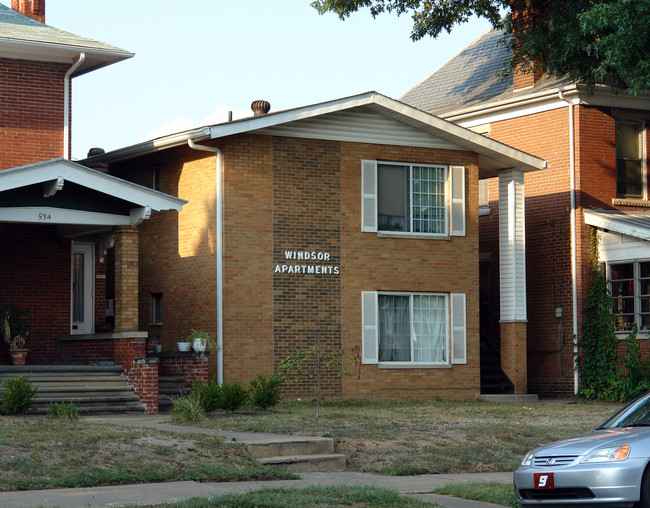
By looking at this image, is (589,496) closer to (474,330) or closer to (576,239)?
(474,330)

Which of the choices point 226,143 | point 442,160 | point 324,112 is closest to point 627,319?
point 442,160

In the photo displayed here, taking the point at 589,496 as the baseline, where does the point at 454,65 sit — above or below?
above

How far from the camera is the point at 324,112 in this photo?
2169 centimetres

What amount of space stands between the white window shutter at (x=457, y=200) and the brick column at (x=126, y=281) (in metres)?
7.62

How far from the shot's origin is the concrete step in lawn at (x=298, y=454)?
13.0 metres

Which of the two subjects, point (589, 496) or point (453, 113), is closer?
point (589, 496)

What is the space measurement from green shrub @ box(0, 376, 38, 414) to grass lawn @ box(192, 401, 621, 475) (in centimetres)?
307

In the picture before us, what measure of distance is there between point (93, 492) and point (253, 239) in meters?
11.3

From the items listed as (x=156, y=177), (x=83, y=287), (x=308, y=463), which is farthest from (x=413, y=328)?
(x=308, y=463)

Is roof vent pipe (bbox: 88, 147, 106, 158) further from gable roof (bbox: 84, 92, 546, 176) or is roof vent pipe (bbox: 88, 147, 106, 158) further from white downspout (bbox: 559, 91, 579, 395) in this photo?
white downspout (bbox: 559, 91, 579, 395)

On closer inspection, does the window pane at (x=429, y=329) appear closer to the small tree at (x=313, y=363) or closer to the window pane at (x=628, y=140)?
the small tree at (x=313, y=363)

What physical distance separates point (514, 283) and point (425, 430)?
943cm

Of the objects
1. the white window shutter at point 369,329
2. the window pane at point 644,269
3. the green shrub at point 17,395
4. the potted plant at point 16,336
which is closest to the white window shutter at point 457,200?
the white window shutter at point 369,329

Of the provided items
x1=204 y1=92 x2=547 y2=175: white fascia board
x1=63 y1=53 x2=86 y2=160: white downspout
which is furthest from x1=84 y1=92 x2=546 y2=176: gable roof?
x1=63 y1=53 x2=86 y2=160: white downspout
